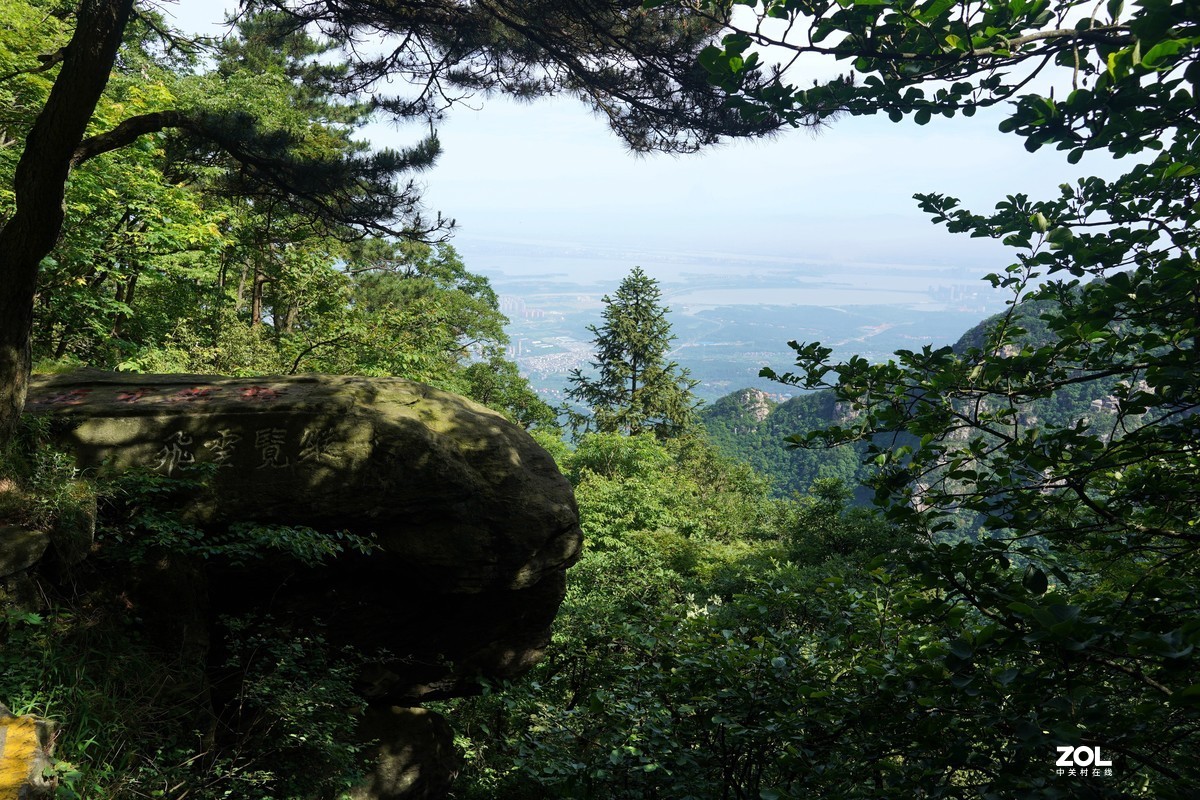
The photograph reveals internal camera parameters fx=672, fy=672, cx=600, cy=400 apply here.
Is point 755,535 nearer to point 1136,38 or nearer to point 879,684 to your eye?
point 879,684

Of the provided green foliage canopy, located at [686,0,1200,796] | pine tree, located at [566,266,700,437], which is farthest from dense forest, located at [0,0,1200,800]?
pine tree, located at [566,266,700,437]

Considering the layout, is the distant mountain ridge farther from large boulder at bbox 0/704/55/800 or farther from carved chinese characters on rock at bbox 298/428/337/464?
large boulder at bbox 0/704/55/800

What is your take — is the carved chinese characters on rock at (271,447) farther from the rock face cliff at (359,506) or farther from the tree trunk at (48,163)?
the tree trunk at (48,163)

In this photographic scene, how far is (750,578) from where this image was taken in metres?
6.33

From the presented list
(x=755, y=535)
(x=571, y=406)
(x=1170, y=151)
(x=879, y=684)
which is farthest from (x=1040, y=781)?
(x=571, y=406)

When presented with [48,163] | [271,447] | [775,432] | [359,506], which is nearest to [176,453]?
[271,447]

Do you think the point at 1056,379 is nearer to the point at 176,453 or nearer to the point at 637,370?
the point at 176,453

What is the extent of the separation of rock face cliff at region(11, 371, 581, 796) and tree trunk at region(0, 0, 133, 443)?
115 cm

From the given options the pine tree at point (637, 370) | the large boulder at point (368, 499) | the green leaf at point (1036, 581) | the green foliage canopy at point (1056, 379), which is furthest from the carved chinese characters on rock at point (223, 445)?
the pine tree at point (637, 370)

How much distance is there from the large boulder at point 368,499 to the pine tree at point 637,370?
21.5m

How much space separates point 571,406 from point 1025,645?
89.3 ft

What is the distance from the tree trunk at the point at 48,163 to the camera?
14.4 feet

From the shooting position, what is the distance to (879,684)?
296 centimetres

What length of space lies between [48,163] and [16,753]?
3.70 m
